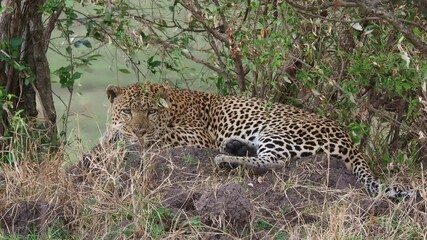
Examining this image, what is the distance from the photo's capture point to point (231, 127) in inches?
371

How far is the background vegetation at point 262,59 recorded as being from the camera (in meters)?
7.81

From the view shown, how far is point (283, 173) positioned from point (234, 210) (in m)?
1.37

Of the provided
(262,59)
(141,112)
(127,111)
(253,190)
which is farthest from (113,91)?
(253,190)

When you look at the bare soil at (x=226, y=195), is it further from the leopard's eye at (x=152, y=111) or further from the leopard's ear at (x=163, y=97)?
the leopard's eye at (x=152, y=111)

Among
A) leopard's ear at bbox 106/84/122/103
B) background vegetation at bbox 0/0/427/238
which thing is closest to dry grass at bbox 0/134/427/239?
background vegetation at bbox 0/0/427/238

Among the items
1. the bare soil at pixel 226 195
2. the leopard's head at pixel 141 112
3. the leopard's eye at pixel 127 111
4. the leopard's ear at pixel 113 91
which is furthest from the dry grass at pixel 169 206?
the leopard's ear at pixel 113 91

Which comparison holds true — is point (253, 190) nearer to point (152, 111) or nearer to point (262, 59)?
point (262, 59)

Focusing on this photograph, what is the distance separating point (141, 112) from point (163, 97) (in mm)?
230

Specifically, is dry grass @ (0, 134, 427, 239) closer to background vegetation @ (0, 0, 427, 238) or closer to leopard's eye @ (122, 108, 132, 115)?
background vegetation @ (0, 0, 427, 238)

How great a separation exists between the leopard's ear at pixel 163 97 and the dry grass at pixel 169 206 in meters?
1.62

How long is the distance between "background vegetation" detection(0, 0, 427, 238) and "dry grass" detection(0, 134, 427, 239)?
22.7 inches

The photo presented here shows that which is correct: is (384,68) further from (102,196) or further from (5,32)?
(5,32)

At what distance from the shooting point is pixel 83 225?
6.56 meters

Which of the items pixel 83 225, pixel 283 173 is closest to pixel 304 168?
pixel 283 173
